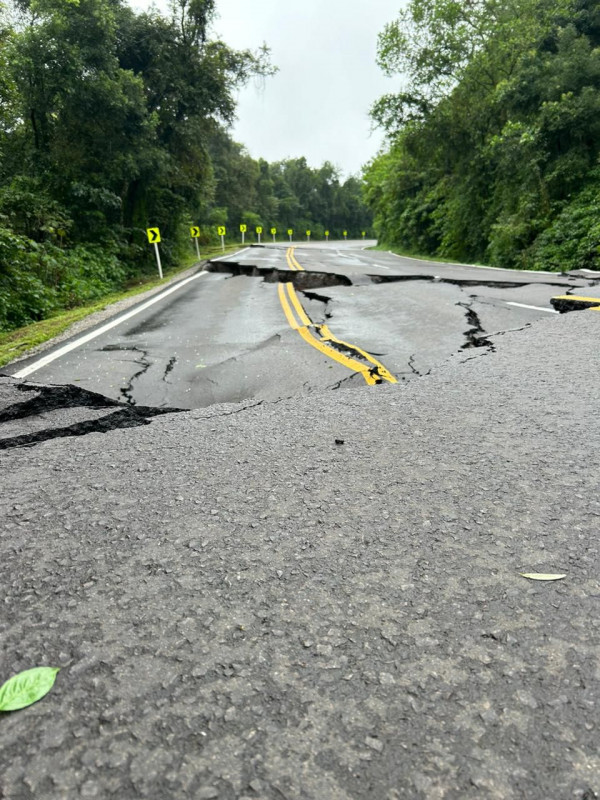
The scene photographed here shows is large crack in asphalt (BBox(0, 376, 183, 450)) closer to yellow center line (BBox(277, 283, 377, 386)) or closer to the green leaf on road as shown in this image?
yellow center line (BBox(277, 283, 377, 386))

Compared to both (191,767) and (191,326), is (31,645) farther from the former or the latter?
(191,326)

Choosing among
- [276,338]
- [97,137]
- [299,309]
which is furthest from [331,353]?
[97,137]

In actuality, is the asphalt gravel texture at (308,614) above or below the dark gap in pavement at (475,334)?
above

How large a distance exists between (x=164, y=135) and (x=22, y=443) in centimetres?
2136

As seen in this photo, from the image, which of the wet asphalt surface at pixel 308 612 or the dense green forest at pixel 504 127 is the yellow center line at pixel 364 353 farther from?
the dense green forest at pixel 504 127

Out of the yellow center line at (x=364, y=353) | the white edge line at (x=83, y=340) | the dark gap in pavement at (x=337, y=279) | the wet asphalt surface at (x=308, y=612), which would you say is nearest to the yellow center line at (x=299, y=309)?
the yellow center line at (x=364, y=353)

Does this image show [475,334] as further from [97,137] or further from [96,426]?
[97,137]

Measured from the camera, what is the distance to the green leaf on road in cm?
152

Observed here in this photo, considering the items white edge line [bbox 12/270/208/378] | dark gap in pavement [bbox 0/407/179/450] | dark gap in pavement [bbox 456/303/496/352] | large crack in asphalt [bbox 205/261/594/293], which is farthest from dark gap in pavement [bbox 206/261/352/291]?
dark gap in pavement [bbox 0/407/179/450]

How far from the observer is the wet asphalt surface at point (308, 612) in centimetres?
132

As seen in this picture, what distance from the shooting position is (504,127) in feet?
62.0

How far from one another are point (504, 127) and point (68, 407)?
20601mm

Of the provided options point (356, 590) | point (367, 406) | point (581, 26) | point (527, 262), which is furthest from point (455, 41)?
point (356, 590)

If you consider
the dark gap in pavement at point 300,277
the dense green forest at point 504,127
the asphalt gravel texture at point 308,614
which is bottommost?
the dark gap in pavement at point 300,277
